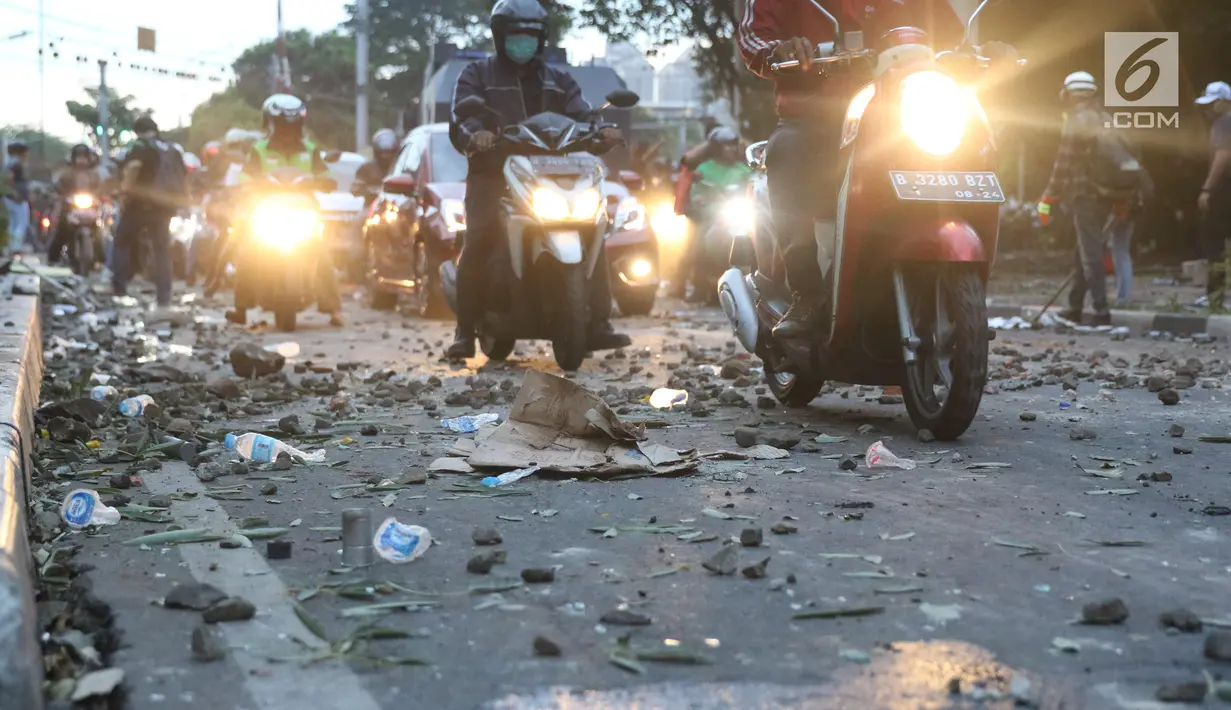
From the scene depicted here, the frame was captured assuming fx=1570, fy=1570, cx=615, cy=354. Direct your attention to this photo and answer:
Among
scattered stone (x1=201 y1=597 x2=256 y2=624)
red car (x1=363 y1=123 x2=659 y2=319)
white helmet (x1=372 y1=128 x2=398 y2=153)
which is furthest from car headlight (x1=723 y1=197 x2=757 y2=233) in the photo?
scattered stone (x1=201 y1=597 x2=256 y2=624)

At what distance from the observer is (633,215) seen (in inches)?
578

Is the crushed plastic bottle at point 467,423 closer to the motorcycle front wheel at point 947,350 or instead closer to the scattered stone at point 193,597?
the motorcycle front wheel at point 947,350

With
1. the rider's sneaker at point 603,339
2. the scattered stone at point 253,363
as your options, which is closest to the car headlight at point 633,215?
the rider's sneaker at point 603,339

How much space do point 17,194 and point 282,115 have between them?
1854 centimetres

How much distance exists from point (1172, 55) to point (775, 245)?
48.7ft

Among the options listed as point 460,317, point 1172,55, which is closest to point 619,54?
point 1172,55

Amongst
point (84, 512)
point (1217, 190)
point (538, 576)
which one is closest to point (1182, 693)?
point (538, 576)

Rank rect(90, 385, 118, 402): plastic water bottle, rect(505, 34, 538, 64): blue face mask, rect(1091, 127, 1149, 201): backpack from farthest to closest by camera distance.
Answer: rect(1091, 127, 1149, 201): backpack < rect(505, 34, 538, 64): blue face mask < rect(90, 385, 118, 402): plastic water bottle

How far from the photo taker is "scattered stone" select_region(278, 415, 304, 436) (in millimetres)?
6400

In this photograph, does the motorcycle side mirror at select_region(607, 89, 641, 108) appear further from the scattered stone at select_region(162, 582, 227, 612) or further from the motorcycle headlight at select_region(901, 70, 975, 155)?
the scattered stone at select_region(162, 582, 227, 612)

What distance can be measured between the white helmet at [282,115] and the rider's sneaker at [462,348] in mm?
4656

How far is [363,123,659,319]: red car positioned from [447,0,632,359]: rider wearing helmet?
3.54 meters

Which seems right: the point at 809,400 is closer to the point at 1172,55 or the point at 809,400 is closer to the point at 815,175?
the point at 815,175

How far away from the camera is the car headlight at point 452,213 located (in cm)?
1303
